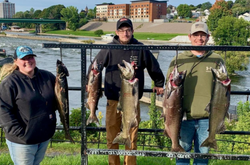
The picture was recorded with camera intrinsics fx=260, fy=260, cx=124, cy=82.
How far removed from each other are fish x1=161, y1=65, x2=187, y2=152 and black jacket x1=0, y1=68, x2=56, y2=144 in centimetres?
146

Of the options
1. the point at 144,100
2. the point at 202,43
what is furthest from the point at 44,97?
the point at 144,100

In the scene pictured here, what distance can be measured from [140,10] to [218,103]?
128835mm

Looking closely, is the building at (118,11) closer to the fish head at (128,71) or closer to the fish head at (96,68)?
the fish head at (96,68)

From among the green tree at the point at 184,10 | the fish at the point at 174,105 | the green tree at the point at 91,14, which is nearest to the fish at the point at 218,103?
the fish at the point at 174,105

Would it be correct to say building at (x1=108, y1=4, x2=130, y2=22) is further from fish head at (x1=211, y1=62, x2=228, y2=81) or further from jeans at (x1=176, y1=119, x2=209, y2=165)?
fish head at (x1=211, y1=62, x2=228, y2=81)

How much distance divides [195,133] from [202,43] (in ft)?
4.06

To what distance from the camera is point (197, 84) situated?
3.41 metres

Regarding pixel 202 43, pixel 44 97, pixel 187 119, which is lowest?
pixel 187 119

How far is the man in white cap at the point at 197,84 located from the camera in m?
3.40

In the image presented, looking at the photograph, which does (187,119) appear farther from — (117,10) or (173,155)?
(117,10)

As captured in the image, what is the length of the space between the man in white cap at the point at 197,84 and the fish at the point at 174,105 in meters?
0.15

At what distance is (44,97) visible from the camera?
10.6ft

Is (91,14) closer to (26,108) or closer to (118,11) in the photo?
(118,11)

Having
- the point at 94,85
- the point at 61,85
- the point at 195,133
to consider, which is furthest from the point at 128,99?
the point at 195,133
